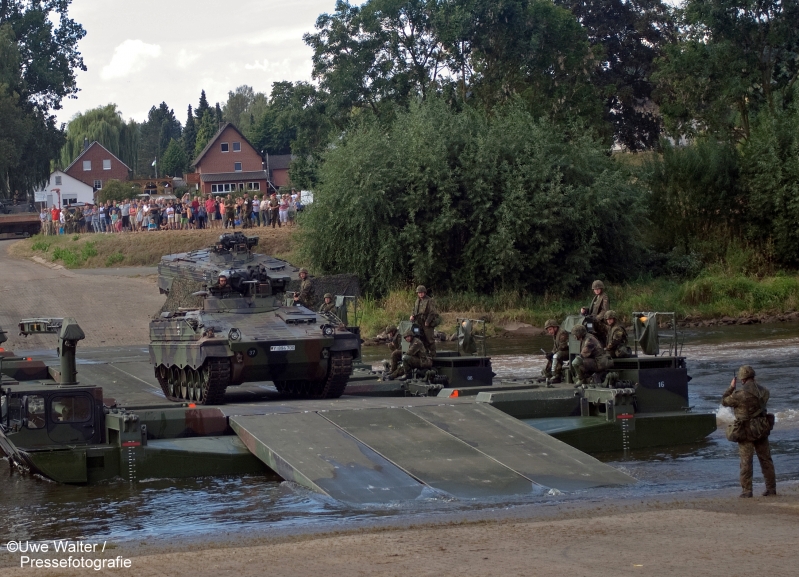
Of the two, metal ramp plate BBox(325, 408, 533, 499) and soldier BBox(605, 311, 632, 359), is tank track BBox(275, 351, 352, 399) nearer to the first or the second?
metal ramp plate BBox(325, 408, 533, 499)

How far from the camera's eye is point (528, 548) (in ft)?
31.9

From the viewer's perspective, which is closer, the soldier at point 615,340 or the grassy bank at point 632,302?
the soldier at point 615,340

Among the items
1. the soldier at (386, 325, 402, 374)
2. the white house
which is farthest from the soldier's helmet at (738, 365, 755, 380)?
the white house

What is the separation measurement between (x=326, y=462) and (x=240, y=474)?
164cm

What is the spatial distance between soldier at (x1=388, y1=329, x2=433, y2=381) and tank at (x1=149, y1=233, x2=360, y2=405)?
56.7 inches

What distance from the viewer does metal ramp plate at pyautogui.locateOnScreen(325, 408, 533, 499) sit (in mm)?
12820

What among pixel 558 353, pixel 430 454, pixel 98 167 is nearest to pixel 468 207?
pixel 558 353

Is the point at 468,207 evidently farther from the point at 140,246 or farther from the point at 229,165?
the point at 229,165

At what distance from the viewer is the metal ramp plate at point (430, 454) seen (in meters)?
12.8

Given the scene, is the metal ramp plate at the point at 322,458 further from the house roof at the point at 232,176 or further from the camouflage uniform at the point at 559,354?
the house roof at the point at 232,176

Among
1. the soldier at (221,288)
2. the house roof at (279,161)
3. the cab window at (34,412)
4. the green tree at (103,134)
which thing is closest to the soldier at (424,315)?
the soldier at (221,288)

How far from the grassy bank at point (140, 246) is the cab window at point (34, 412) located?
26.5 meters

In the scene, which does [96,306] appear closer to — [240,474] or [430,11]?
Result: [430,11]

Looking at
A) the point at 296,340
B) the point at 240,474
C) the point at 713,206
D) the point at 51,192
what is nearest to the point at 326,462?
the point at 240,474
